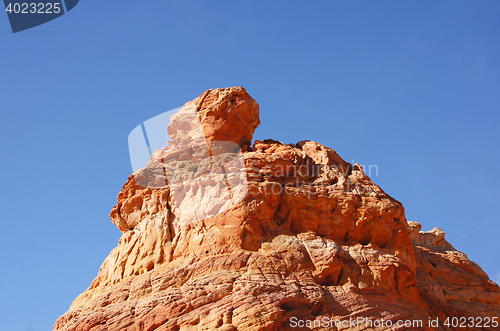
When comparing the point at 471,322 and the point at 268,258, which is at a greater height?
the point at 268,258

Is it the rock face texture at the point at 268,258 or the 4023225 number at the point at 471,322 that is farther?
the 4023225 number at the point at 471,322

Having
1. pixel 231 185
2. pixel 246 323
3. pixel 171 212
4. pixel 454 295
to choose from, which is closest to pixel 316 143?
pixel 231 185

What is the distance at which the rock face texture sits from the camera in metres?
26.3

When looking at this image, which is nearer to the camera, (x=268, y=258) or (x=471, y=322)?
(x=268, y=258)

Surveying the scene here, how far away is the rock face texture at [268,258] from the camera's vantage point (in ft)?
86.3

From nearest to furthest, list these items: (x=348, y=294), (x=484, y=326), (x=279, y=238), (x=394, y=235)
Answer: (x=348, y=294) → (x=279, y=238) → (x=394, y=235) → (x=484, y=326)

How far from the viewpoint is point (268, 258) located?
91.9 ft

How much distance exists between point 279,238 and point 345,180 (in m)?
6.12

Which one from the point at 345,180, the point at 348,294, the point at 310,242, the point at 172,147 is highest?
the point at 172,147

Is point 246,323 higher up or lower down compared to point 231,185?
lower down

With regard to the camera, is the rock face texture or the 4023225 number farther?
the 4023225 number

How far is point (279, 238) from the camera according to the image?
29.5 metres

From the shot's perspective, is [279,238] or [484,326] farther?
[484,326]

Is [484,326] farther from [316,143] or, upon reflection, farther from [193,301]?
[193,301]
